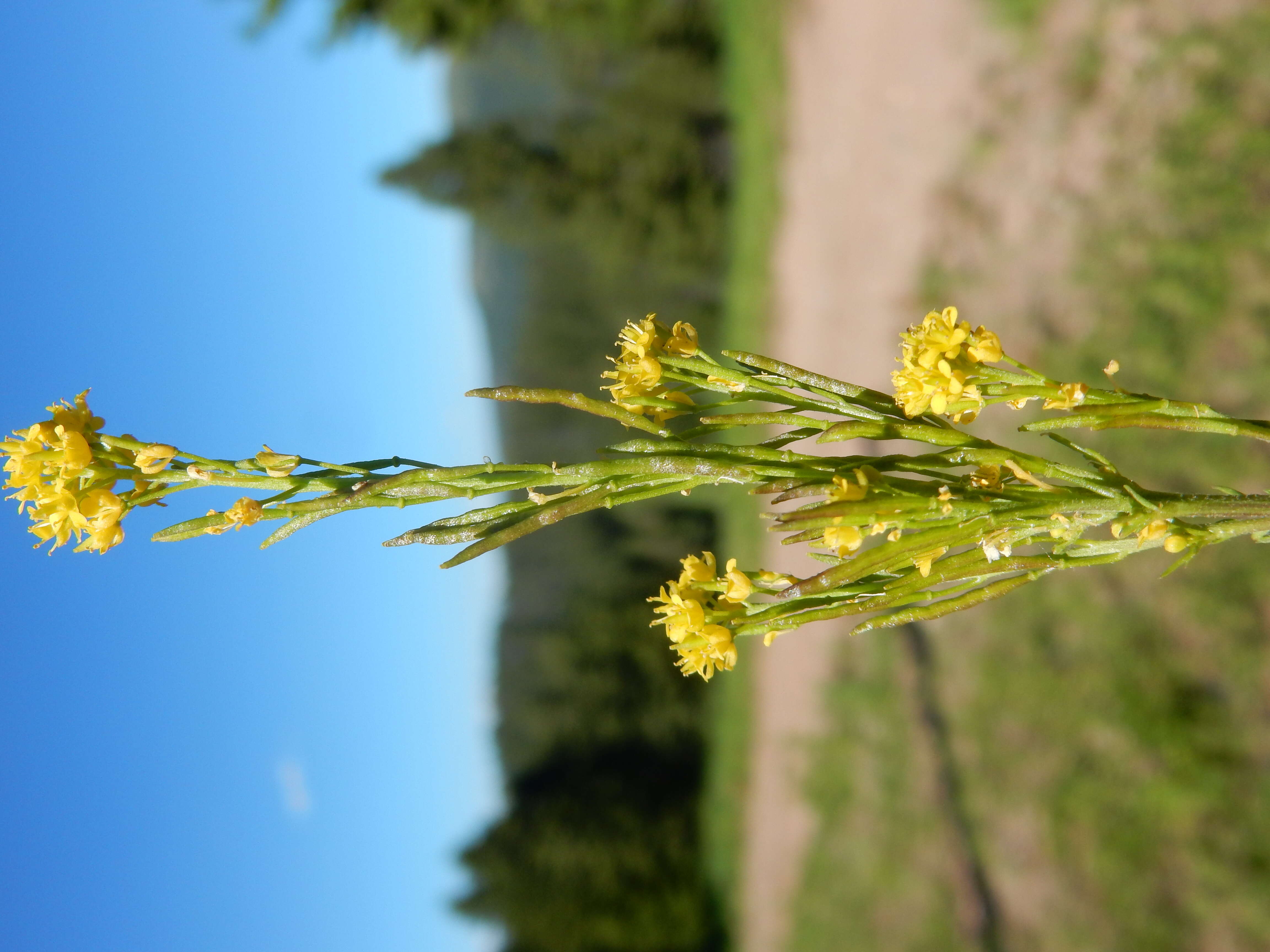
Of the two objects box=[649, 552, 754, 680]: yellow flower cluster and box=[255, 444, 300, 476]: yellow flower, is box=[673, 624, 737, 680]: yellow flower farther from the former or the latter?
box=[255, 444, 300, 476]: yellow flower

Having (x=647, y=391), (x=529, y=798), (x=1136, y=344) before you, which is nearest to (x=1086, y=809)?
(x=1136, y=344)

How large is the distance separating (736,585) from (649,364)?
1.24 feet

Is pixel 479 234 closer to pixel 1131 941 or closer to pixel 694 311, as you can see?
pixel 694 311

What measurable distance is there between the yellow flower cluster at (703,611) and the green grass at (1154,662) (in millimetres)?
4868

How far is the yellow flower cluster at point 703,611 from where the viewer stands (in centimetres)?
138

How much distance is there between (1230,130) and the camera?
206 inches

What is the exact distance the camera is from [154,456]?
55.1 inches

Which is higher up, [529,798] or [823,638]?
[823,638]

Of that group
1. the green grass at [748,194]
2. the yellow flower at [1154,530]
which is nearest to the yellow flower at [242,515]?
the yellow flower at [1154,530]


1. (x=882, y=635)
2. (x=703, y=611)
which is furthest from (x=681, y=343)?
(x=882, y=635)

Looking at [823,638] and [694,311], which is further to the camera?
[694,311]

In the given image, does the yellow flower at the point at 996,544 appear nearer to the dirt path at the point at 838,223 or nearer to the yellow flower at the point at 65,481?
the yellow flower at the point at 65,481

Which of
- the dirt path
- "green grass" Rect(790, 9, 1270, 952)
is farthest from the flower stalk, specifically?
the dirt path

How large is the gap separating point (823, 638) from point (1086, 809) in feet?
11.7
